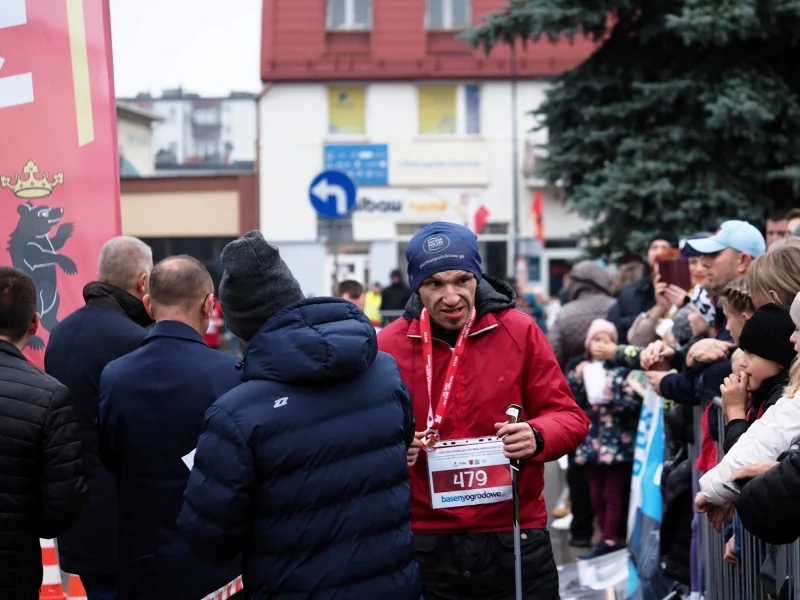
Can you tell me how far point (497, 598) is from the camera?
4547 mm

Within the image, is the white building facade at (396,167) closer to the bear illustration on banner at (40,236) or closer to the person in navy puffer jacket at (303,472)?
the bear illustration on banner at (40,236)

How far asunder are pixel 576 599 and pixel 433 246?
3675 millimetres

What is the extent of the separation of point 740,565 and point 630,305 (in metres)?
4.67

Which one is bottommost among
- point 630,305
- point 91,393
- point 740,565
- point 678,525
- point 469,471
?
point 678,525

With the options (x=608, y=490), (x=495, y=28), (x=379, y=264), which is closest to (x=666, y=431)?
(x=608, y=490)

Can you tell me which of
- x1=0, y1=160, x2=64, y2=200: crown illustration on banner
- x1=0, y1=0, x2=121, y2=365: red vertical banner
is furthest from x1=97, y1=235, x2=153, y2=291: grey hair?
x1=0, y1=160, x2=64, y2=200: crown illustration on banner

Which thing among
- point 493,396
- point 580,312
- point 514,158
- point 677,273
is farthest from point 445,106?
point 493,396

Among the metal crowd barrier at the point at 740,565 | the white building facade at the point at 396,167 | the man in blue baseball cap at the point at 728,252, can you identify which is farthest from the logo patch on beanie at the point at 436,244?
the white building facade at the point at 396,167

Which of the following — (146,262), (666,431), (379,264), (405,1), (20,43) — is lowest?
(379,264)

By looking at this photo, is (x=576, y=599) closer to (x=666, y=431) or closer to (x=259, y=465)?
(x=666, y=431)

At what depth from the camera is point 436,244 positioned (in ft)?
15.1

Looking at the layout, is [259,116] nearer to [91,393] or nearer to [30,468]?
[91,393]

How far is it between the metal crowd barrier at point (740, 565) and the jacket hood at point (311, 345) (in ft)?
5.45

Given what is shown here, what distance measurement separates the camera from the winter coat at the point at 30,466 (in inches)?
176
